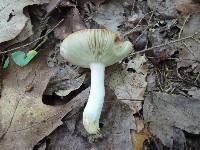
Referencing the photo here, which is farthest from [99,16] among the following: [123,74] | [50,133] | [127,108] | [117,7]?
[50,133]

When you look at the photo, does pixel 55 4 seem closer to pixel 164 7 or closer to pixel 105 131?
pixel 164 7

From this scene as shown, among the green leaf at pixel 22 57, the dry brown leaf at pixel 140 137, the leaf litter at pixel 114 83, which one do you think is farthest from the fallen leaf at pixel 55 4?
the dry brown leaf at pixel 140 137

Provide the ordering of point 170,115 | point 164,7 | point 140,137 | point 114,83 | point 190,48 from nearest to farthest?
point 140,137, point 170,115, point 114,83, point 190,48, point 164,7

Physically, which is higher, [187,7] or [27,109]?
[187,7]

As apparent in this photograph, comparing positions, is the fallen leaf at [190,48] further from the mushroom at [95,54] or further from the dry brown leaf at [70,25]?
the dry brown leaf at [70,25]

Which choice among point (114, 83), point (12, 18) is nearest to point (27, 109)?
point (114, 83)

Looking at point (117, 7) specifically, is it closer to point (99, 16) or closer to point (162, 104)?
point (99, 16)

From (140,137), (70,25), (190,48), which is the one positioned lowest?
(140,137)
